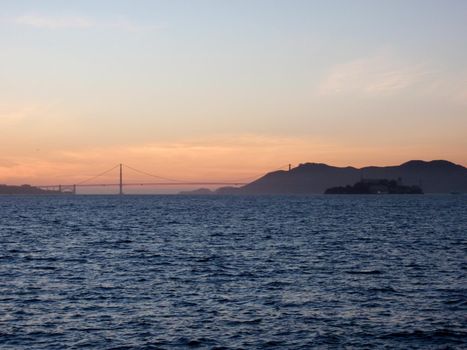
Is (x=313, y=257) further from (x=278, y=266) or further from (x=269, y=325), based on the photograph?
(x=269, y=325)

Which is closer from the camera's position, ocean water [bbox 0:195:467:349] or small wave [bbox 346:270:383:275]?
ocean water [bbox 0:195:467:349]

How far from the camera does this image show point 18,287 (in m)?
37.2

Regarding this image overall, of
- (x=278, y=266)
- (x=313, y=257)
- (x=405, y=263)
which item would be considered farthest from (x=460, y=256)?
(x=278, y=266)

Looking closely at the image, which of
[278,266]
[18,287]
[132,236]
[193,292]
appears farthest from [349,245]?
[18,287]

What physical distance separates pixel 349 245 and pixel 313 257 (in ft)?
38.5

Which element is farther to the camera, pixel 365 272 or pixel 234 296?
pixel 365 272

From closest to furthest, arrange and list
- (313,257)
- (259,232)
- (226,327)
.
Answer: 1. (226,327)
2. (313,257)
3. (259,232)

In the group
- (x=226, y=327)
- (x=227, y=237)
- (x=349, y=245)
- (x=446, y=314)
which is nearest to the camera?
(x=226, y=327)

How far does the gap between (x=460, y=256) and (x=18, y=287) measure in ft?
110

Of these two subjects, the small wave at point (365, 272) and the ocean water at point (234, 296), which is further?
the small wave at point (365, 272)

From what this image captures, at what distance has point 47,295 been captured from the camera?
3450 centimetres

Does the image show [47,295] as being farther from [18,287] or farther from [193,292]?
[193,292]

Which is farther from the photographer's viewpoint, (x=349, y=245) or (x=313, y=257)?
(x=349, y=245)

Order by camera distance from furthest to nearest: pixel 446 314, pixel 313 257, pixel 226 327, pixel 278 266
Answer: pixel 313 257, pixel 278 266, pixel 446 314, pixel 226 327
